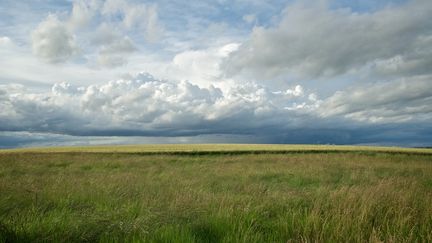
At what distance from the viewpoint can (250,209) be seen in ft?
21.2

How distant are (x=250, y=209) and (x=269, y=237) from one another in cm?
155

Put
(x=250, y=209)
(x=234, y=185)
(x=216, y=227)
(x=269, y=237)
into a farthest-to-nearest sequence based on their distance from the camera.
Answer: (x=234, y=185) < (x=250, y=209) < (x=216, y=227) < (x=269, y=237)

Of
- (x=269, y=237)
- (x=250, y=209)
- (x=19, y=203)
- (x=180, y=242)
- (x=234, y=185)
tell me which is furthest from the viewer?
(x=234, y=185)

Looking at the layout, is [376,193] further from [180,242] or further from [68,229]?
[68,229]

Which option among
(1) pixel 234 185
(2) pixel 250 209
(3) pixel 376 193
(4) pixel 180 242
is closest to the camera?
(4) pixel 180 242

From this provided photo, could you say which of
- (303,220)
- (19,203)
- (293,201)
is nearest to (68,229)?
(19,203)

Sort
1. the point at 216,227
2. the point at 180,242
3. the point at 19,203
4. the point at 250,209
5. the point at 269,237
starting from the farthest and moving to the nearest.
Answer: the point at 19,203 < the point at 250,209 < the point at 216,227 < the point at 269,237 < the point at 180,242

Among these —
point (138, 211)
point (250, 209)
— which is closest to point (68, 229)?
point (138, 211)

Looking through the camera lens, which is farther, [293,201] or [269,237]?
[293,201]

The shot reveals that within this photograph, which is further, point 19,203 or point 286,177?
point 286,177

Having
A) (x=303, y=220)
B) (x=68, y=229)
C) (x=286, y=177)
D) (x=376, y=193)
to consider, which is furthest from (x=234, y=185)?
(x=68, y=229)

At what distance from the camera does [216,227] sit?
5320mm

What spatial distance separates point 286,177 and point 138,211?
993 cm

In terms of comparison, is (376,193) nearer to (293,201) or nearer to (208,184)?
(293,201)
